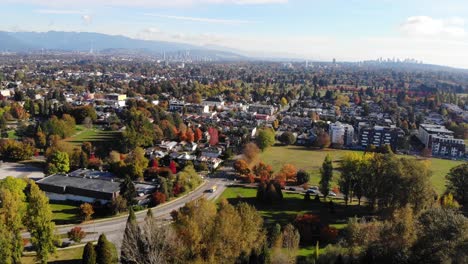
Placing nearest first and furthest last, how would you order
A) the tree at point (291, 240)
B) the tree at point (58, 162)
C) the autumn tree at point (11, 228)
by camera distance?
the autumn tree at point (11, 228) < the tree at point (291, 240) < the tree at point (58, 162)

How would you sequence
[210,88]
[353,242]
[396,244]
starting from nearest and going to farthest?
[396,244] → [353,242] → [210,88]

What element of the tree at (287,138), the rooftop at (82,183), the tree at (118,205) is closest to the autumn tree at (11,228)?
the tree at (118,205)

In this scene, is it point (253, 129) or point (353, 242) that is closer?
point (353, 242)

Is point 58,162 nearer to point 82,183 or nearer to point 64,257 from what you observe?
point 82,183

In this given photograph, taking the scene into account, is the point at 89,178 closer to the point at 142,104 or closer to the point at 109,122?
the point at 109,122

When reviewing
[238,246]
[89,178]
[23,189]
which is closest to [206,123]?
[89,178]

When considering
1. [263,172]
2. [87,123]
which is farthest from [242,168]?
[87,123]

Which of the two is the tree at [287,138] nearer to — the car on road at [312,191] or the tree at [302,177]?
the tree at [302,177]
